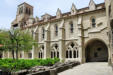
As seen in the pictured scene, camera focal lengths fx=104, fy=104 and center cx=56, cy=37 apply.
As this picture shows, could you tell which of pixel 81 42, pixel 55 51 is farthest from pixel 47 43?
pixel 81 42

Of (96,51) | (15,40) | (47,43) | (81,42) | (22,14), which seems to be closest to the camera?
(81,42)

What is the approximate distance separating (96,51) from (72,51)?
5010 mm

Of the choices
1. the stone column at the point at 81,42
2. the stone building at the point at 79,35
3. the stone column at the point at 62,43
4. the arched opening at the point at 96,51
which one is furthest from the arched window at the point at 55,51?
the arched opening at the point at 96,51

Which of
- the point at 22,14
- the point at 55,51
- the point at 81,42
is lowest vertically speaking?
the point at 55,51

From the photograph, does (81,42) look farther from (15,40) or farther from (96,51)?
(15,40)

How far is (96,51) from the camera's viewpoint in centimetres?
2161

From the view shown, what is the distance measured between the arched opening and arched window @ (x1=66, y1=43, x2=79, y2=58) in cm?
224

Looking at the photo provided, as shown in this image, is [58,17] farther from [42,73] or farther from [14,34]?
[42,73]

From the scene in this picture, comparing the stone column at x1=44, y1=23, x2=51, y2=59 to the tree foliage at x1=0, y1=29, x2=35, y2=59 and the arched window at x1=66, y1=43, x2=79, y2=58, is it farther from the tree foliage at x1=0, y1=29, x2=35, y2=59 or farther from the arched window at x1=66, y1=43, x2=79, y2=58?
the arched window at x1=66, y1=43, x2=79, y2=58

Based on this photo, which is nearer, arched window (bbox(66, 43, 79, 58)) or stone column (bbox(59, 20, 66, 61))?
arched window (bbox(66, 43, 79, 58))

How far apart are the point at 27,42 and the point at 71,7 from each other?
40.2 feet

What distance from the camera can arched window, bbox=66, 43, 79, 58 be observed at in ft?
69.2

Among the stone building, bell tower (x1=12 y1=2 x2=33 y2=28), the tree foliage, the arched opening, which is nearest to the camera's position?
the stone building

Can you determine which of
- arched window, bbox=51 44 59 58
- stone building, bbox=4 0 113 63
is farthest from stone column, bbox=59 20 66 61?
arched window, bbox=51 44 59 58
